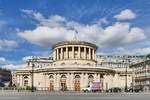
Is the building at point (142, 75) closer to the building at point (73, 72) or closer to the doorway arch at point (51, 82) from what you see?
the building at point (73, 72)

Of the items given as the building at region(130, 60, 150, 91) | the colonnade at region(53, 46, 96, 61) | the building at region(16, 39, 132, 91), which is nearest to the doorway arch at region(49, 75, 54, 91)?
the building at region(16, 39, 132, 91)

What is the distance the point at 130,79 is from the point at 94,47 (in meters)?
18.2

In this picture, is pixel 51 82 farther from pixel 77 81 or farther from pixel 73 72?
pixel 77 81

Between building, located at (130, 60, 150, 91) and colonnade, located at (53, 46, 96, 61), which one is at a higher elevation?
colonnade, located at (53, 46, 96, 61)

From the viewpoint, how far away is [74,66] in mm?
111312

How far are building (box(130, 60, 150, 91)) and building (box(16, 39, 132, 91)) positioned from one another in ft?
11.4

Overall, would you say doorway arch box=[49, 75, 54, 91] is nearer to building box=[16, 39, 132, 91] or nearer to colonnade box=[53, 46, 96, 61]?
building box=[16, 39, 132, 91]

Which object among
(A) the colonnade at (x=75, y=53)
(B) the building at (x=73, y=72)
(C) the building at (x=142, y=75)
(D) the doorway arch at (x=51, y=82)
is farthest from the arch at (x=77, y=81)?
(C) the building at (x=142, y=75)

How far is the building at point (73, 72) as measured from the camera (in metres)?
111

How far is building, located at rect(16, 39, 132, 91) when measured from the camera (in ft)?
365

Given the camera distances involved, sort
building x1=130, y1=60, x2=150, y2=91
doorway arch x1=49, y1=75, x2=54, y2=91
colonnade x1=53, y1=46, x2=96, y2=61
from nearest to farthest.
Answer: doorway arch x1=49, y1=75, x2=54, y2=91, building x1=130, y1=60, x2=150, y2=91, colonnade x1=53, y1=46, x2=96, y2=61

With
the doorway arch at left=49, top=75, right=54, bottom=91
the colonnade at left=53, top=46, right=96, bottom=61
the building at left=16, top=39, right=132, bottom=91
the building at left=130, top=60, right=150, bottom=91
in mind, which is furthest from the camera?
the colonnade at left=53, top=46, right=96, bottom=61

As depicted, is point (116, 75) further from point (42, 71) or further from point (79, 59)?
point (42, 71)

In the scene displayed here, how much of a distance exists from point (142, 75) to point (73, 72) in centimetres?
2539
